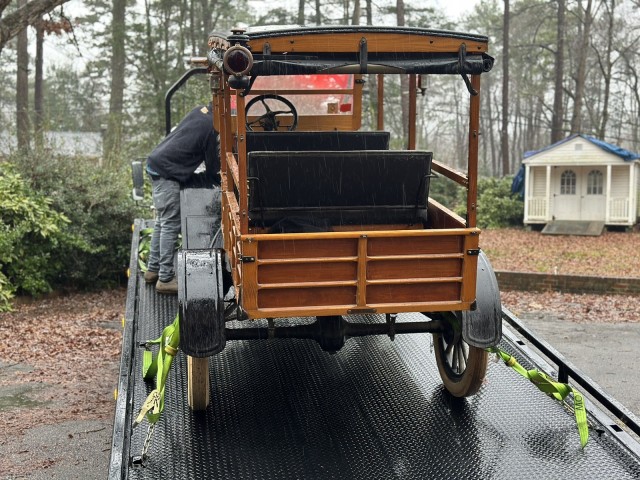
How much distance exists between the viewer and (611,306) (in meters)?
11.0

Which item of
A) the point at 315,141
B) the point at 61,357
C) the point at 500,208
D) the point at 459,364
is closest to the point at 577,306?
the point at 315,141

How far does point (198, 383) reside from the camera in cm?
439

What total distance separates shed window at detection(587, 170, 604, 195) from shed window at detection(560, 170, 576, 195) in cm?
45

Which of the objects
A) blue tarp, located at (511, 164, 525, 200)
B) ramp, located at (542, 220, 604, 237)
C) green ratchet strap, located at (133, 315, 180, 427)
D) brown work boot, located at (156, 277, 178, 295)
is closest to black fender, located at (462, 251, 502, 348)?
green ratchet strap, located at (133, 315, 180, 427)

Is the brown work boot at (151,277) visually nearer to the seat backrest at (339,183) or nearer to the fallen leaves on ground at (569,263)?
the seat backrest at (339,183)

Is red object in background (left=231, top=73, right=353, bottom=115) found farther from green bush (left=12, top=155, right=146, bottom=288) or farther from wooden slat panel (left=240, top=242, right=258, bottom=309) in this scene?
green bush (left=12, top=155, right=146, bottom=288)

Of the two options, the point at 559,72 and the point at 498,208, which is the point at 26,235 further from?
the point at 559,72

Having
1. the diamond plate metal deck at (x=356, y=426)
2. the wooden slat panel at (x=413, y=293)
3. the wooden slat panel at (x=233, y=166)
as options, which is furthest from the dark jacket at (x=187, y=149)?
the wooden slat panel at (x=413, y=293)

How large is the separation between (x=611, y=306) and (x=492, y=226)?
12060mm

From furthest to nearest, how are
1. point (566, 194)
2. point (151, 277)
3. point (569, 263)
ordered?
point (566, 194)
point (569, 263)
point (151, 277)

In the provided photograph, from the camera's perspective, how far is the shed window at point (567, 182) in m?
22.4

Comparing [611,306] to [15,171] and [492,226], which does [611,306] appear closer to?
[15,171]

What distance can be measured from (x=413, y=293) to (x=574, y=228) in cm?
1817

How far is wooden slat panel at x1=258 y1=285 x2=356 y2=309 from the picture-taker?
4.05 metres
